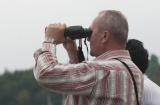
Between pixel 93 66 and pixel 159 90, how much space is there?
195cm

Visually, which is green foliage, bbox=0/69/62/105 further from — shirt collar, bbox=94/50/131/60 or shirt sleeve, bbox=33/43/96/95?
shirt sleeve, bbox=33/43/96/95

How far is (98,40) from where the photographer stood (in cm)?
654

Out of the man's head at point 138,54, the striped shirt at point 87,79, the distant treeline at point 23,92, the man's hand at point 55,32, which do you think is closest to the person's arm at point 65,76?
the striped shirt at point 87,79

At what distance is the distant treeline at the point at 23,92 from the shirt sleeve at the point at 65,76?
4229 inches

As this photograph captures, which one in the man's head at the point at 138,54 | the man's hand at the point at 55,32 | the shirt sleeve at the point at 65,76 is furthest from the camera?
the man's head at the point at 138,54

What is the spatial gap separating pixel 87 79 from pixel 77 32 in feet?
1.41

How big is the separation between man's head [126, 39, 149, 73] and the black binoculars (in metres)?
1.96

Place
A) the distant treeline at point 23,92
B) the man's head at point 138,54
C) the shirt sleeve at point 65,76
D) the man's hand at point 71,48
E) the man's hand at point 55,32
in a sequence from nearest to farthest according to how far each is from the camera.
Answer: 1. the shirt sleeve at point 65,76
2. the man's hand at point 55,32
3. the man's hand at point 71,48
4. the man's head at point 138,54
5. the distant treeline at point 23,92

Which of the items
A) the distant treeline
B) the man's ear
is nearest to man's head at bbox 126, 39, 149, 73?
the man's ear

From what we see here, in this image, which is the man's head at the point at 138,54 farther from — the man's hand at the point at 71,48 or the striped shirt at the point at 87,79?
the striped shirt at the point at 87,79

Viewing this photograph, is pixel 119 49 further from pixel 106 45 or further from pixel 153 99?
pixel 153 99

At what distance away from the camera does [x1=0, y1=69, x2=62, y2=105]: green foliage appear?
381 feet

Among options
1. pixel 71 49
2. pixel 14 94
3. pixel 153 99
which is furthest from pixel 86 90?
pixel 14 94

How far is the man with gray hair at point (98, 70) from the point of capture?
6320 mm
